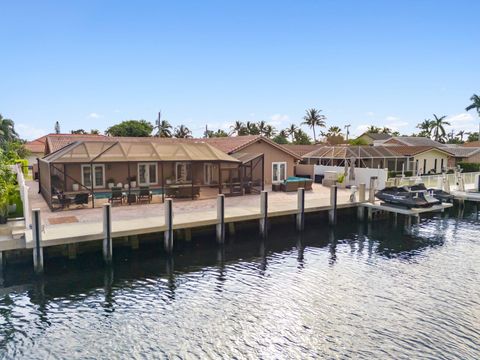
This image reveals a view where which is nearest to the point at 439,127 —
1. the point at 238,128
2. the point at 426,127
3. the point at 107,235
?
the point at 426,127

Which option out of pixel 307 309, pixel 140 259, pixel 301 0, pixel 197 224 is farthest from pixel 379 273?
pixel 301 0

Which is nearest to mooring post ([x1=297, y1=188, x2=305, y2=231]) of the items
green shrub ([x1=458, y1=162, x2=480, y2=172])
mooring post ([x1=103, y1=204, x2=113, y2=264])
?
mooring post ([x1=103, y1=204, x2=113, y2=264])

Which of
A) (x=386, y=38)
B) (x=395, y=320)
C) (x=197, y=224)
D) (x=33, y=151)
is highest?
(x=386, y=38)

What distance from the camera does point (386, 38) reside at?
2444cm

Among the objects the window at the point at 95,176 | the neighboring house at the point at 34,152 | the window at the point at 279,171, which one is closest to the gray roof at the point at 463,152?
the window at the point at 279,171

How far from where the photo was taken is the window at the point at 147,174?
2595cm

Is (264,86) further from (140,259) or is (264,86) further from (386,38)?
(140,259)

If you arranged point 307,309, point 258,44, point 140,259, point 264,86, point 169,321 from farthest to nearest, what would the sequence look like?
point 264,86, point 258,44, point 140,259, point 307,309, point 169,321

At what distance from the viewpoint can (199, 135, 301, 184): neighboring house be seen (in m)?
30.2

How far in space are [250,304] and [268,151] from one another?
2060 centimetres

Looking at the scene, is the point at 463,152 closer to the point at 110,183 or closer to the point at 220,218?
the point at 220,218

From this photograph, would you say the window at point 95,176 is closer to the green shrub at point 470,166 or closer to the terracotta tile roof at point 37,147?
the terracotta tile roof at point 37,147

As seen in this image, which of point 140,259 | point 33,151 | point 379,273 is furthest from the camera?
point 33,151

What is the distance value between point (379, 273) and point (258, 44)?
2076 centimetres
